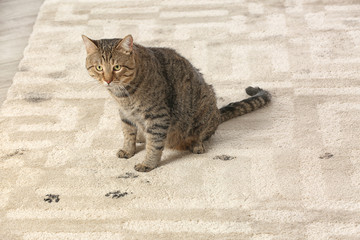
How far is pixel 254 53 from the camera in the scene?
11.2ft

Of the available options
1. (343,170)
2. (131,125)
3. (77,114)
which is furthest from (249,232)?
(77,114)

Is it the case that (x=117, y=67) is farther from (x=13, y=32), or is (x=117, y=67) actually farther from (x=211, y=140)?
(x=13, y=32)

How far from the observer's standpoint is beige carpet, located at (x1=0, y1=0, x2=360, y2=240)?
2.27 metres

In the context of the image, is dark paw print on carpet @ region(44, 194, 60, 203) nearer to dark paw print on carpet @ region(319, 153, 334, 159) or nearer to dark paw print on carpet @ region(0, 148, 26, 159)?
dark paw print on carpet @ region(0, 148, 26, 159)

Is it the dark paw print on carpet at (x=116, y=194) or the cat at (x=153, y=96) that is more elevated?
the cat at (x=153, y=96)

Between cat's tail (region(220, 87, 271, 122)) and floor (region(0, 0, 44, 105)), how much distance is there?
4.13 ft

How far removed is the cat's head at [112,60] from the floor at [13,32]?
3.31ft

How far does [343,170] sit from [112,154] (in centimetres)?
106

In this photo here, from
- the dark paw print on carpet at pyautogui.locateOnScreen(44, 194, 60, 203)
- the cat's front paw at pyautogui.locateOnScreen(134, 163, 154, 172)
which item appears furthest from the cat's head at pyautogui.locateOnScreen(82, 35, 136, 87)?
the dark paw print on carpet at pyautogui.locateOnScreen(44, 194, 60, 203)

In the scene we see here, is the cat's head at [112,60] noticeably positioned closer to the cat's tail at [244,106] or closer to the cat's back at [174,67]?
the cat's back at [174,67]

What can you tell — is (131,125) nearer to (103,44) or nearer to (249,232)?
(103,44)

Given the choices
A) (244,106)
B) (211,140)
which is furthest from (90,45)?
(244,106)

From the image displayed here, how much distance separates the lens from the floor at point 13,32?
3436 mm

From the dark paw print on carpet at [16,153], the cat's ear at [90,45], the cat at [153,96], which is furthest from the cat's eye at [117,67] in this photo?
the dark paw print on carpet at [16,153]
